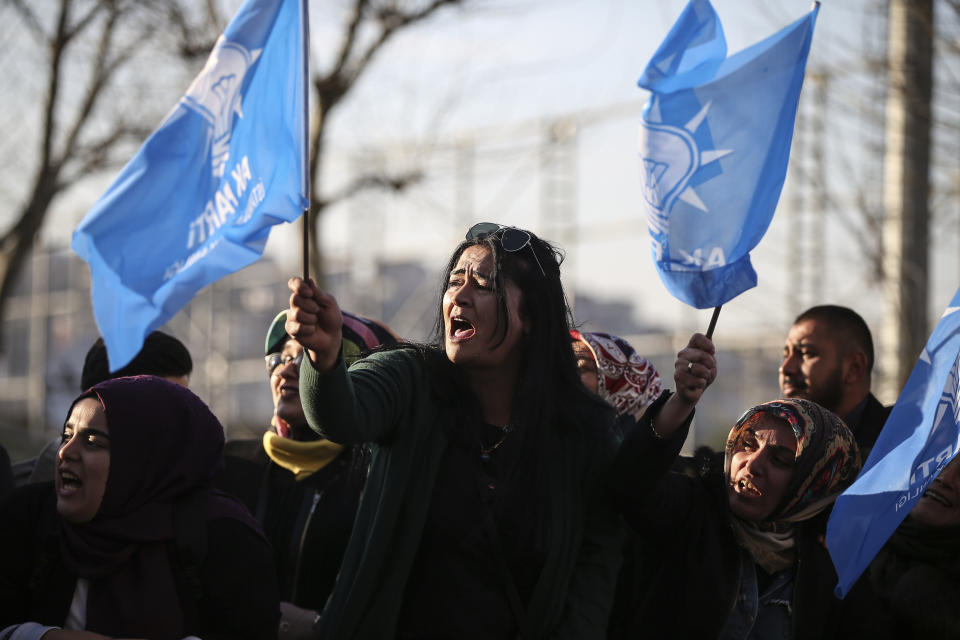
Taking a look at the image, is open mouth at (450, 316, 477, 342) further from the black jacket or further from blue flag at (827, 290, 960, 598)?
the black jacket

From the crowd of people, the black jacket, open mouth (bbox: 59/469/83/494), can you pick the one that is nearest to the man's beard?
the black jacket

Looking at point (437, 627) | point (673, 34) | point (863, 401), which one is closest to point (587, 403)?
point (437, 627)

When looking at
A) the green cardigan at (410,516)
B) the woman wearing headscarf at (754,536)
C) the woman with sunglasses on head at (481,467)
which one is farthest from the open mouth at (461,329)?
the woman wearing headscarf at (754,536)

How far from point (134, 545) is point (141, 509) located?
97 mm

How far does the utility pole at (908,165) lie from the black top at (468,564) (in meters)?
4.58

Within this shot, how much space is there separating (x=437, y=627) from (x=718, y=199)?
1.47 meters

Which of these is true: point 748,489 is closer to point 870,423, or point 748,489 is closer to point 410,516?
point 410,516

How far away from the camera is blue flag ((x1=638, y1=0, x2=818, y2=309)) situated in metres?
3.86

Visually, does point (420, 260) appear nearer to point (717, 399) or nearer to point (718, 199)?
point (717, 399)

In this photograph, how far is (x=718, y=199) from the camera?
3.88 metres

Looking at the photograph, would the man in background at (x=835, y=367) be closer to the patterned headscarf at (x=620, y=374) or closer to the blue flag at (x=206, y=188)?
the patterned headscarf at (x=620, y=374)

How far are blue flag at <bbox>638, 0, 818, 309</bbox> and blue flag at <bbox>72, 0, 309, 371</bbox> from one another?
1062 millimetres

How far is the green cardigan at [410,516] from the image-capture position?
10.9 feet

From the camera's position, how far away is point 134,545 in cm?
352
